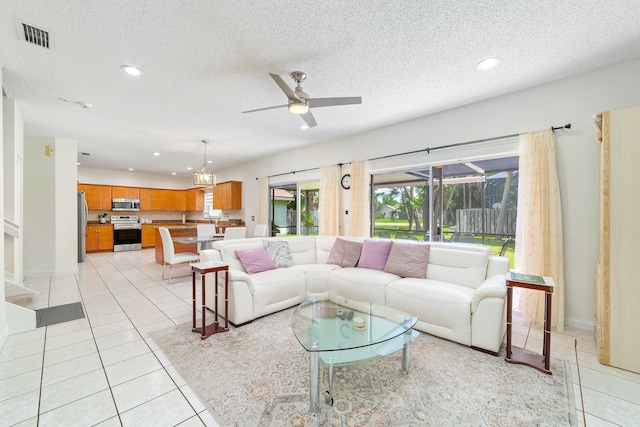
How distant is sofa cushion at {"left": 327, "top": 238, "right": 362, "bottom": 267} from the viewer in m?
3.84

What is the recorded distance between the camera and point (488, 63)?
2.60 meters

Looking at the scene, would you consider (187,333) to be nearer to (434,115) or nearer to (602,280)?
(602,280)

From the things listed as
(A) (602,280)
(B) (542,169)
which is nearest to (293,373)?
(A) (602,280)

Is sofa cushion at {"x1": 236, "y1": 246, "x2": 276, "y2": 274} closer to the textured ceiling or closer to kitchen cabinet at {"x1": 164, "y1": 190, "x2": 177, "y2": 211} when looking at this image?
the textured ceiling

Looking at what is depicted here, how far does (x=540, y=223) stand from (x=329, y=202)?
10.7ft

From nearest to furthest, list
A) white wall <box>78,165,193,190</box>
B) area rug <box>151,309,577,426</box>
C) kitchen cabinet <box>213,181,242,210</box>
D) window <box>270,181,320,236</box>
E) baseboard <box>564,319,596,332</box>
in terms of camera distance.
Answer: area rug <box>151,309,577,426</box>
baseboard <box>564,319,596,332</box>
window <box>270,181,320,236</box>
kitchen cabinet <box>213,181,242,210</box>
white wall <box>78,165,193,190</box>

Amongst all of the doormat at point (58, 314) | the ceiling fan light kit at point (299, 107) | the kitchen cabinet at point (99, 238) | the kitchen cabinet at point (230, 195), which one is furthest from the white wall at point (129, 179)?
the ceiling fan light kit at point (299, 107)

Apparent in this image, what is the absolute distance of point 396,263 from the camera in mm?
3379

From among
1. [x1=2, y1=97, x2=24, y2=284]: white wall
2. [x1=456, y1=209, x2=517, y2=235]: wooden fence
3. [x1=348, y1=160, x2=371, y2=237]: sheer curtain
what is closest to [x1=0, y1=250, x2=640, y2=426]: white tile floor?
[x1=2, y1=97, x2=24, y2=284]: white wall

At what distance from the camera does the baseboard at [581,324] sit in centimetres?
278

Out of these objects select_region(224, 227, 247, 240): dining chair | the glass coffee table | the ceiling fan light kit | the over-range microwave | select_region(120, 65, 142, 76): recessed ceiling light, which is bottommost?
the glass coffee table

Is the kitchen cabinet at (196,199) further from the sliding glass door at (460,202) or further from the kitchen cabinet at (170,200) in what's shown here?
the sliding glass door at (460,202)

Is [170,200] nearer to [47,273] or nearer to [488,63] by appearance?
[47,273]

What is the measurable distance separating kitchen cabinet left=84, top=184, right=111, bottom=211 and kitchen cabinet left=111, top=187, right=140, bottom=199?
0.13 m
